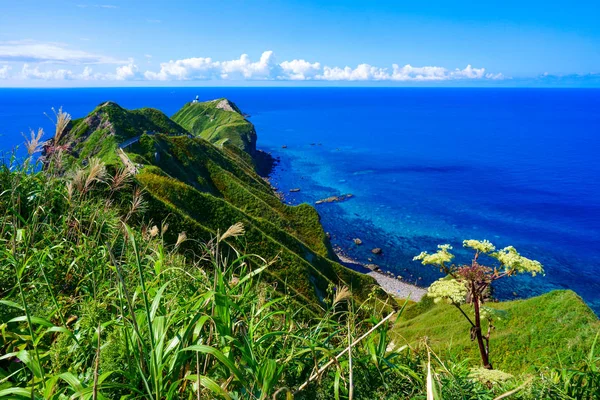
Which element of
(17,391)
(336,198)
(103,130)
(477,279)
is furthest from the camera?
(336,198)

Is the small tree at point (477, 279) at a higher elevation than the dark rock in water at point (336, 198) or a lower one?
higher

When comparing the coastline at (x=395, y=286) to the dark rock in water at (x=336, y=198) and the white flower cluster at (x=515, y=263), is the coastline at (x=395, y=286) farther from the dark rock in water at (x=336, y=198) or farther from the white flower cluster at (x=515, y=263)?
the white flower cluster at (x=515, y=263)

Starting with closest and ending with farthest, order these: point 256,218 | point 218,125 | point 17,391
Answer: point 17,391
point 256,218
point 218,125

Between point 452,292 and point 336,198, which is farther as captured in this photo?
point 336,198

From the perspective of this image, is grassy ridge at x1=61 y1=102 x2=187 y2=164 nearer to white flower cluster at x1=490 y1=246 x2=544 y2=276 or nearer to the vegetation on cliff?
the vegetation on cliff

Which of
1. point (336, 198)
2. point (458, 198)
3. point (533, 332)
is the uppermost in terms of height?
point (533, 332)

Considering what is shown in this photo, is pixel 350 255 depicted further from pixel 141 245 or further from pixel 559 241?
pixel 141 245

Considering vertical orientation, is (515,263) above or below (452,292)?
above

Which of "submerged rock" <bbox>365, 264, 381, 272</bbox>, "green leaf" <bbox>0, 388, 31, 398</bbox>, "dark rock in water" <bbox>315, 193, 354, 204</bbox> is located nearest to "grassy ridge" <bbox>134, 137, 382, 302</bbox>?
"submerged rock" <bbox>365, 264, 381, 272</bbox>

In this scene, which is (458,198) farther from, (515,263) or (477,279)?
(477,279)

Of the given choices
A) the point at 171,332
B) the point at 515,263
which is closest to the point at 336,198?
the point at 515,263

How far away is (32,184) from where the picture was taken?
712 centimetres

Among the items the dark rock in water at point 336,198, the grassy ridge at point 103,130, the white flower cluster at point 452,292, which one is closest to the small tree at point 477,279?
the white flower cluster at point 452,292

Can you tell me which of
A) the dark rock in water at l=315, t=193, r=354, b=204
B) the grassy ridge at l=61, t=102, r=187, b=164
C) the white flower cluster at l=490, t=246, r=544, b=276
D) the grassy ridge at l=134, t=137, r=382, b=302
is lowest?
the dark rock in water at l=315, t=193, r=354, b=204
